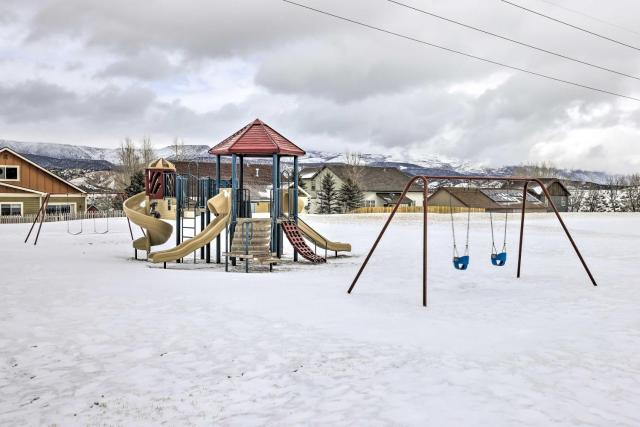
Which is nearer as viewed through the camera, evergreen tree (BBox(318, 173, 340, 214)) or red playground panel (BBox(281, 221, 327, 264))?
red playground panel (BBox(281, 221, 327, 264))

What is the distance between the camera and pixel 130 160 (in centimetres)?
6550

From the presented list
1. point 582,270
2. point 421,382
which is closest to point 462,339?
point 421,382

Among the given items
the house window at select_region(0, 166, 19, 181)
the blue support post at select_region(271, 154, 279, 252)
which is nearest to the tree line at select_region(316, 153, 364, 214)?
the house window at select_region(0, 166, 19, 181)

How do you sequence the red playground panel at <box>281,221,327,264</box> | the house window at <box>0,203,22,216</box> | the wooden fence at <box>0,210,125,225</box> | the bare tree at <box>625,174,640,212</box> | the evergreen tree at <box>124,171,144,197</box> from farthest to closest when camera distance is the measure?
the bare tree at <box>625,174,640,212</box>
the evergreen tree at <box>124,171,144,197</box>
the house window at <box>0,203,22,216</box>
the wooden fence at <box>0,210,125,225</box>
the red playground panel at <box>281,221,327,264</box>

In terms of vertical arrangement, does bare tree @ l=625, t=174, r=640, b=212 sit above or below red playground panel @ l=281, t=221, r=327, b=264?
above

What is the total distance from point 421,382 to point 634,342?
3.92m

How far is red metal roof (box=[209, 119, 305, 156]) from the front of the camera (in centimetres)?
1662

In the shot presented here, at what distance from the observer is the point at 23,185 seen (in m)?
40.0

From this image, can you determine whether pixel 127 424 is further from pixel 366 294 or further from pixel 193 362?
pixel 366 294

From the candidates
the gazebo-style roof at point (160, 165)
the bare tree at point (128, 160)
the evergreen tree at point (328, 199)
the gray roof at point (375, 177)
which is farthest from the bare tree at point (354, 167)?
the gazebo-style roof at point (160, 165)

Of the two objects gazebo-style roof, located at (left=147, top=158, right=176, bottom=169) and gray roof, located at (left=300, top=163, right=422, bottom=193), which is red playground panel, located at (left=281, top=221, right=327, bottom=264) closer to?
gazebo-style roof, located at (left=147, top=158, right=176, bottom=169)

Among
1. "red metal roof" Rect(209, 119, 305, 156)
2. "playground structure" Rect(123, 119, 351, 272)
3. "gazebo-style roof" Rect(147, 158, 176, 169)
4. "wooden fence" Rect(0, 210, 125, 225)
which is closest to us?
"playground structure" Rect(123, 119, 351, 272)

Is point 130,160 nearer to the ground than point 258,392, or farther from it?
farther from it

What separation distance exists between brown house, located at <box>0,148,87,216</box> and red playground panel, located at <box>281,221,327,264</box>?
2762 cm
